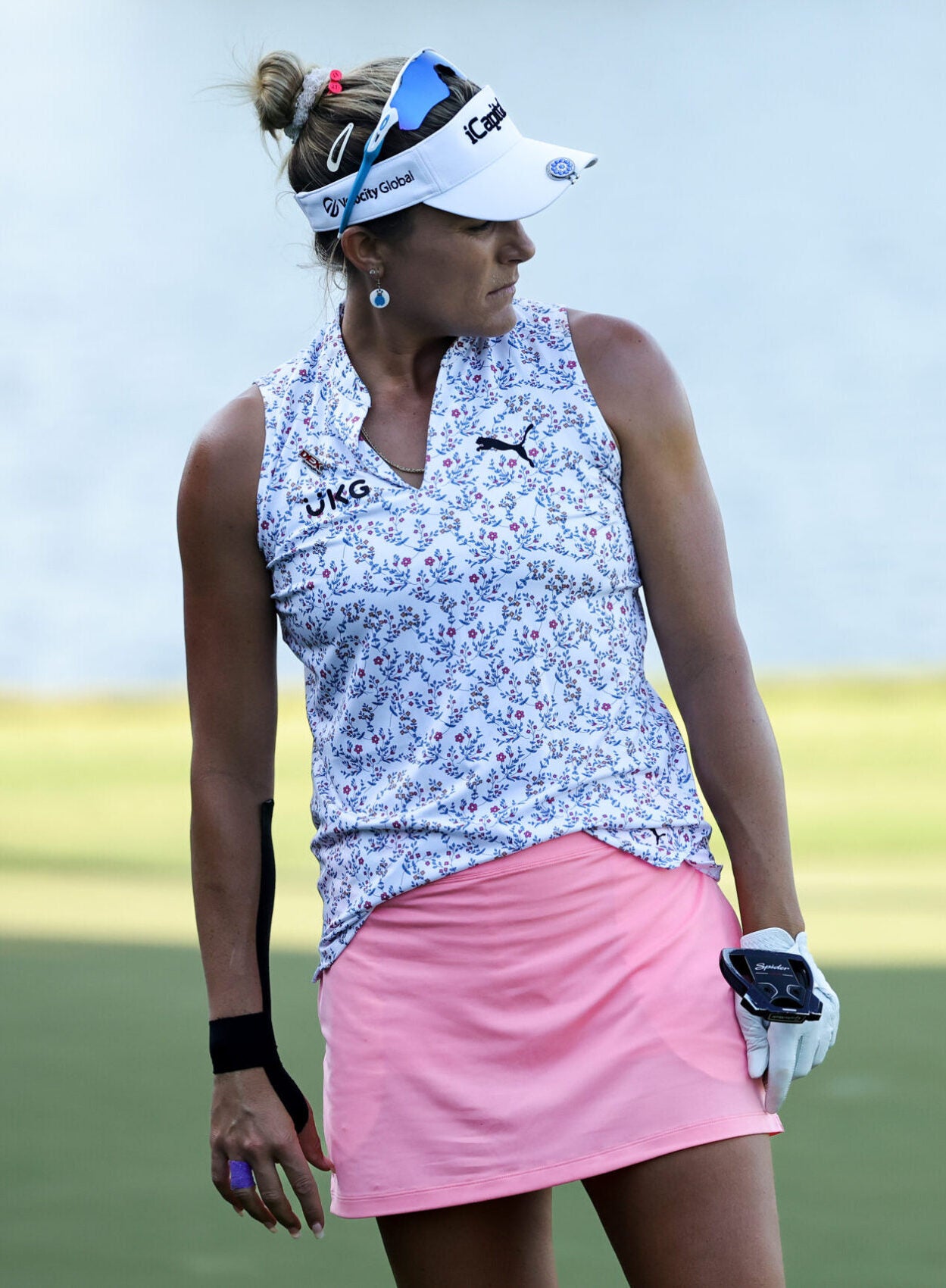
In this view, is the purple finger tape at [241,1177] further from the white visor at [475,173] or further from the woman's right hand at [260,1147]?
the white visor at [475,173]

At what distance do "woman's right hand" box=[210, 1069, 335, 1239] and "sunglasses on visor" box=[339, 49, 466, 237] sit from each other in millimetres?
841

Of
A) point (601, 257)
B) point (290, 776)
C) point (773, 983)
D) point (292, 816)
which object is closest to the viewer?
point (773, 983)

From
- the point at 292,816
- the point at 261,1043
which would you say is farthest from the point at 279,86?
the point at 292,816

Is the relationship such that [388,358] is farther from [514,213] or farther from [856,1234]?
[856,1234]

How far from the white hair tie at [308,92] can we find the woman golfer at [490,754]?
Result: 0.14 ft

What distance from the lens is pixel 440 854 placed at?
1674 millimetres

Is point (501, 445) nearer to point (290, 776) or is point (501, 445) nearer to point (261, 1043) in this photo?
point (261, 1043)

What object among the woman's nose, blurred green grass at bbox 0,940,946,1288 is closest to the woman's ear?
the woman's nose

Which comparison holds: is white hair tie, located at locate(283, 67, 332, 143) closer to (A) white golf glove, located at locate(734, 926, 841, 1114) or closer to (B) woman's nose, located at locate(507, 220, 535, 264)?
(B) woman's nose, located at locate(507, 220, 535, 264)

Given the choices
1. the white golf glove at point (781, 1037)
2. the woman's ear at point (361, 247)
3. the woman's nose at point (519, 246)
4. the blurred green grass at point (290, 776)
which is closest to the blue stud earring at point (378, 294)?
the woman's ear at point (361, 247)

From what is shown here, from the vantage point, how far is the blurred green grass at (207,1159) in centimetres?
319

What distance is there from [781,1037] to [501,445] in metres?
0.57

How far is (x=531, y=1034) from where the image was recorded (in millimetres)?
1671

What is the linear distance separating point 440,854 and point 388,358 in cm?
50
